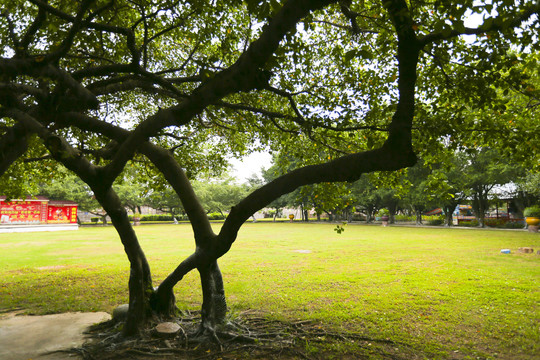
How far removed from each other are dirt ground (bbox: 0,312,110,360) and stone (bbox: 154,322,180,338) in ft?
4.55

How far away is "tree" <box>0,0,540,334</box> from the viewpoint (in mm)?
4230

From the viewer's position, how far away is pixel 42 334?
21.9ft

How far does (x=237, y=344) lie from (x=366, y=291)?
514 centimetres

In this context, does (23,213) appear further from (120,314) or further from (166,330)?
(166,330)

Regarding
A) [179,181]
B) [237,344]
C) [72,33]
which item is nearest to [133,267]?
[179,181]

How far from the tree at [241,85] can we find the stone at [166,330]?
372 millimetres

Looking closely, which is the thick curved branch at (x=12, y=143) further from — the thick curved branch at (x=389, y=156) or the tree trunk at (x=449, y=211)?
the tree trunk at (x=449, y=211)

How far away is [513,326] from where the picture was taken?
6.93 meters

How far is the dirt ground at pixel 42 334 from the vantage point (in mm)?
5723

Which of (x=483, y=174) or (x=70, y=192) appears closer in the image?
(x=483, y=174)

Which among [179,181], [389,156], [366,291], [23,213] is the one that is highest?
[389,156]

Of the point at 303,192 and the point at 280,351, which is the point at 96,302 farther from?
the point at 303,192

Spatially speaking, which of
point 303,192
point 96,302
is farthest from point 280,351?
point 96,302

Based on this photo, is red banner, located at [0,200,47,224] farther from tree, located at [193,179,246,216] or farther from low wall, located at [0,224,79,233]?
tree, located at [193,179,246,216]
